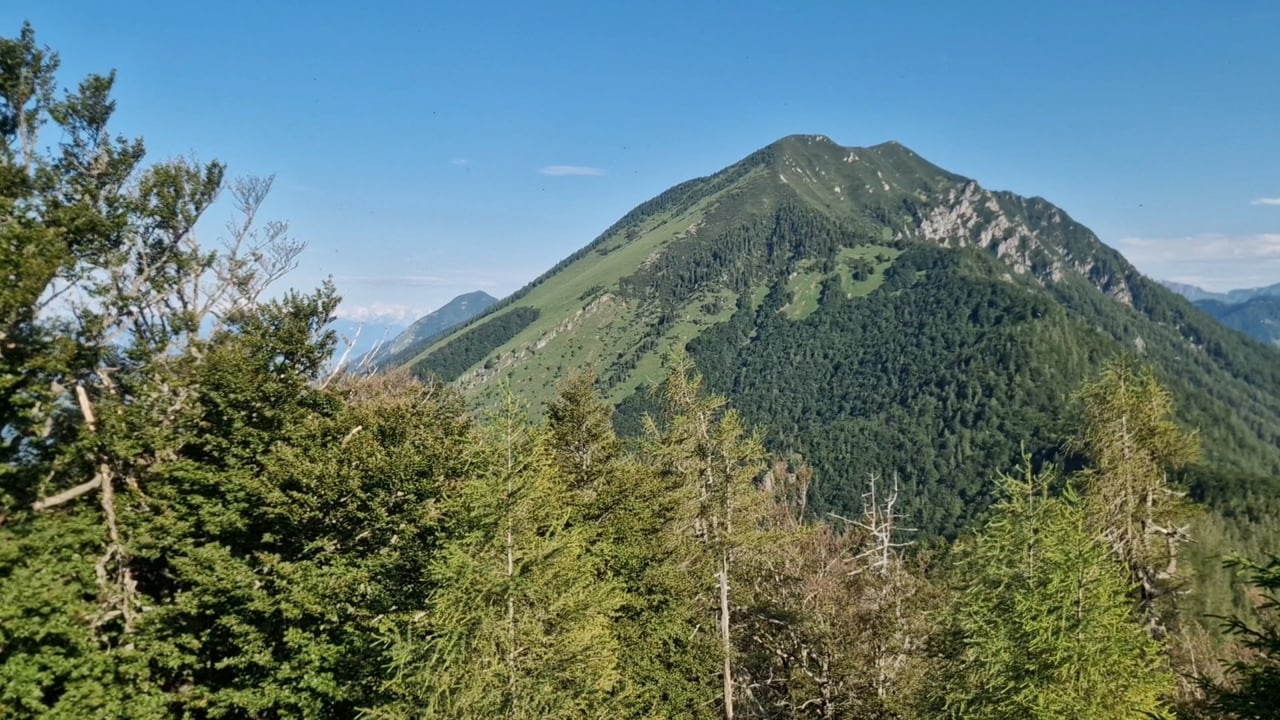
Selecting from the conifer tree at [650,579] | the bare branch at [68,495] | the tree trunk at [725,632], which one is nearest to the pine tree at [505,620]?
the conifer tree at [650,579]

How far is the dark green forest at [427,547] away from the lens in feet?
47.9

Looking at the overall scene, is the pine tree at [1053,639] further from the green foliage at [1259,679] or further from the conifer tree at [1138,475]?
the conifer tree at [1138,475]

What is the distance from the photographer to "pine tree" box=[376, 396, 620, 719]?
559 inches

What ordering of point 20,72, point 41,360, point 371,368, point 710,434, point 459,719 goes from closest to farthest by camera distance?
point 459,719 < point 41,360 < point 710,434 < point 20,72 < point 371,368

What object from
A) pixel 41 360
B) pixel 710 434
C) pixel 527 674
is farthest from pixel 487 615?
pixel 41 360

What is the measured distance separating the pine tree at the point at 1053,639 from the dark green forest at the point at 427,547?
0.07 meters

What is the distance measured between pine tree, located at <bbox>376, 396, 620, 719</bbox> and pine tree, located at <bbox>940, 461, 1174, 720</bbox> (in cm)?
888

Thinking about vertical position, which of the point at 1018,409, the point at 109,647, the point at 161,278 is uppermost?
the point at 161,278

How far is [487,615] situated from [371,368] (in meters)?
27.3

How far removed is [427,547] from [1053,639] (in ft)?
57.6

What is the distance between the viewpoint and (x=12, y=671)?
1523cm

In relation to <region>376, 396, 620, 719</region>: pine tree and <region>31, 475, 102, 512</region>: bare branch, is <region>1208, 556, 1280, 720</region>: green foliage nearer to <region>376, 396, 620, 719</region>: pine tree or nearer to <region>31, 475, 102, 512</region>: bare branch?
<region>376, 396, 620, 719</region>: pine tree

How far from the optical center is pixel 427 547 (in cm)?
2106

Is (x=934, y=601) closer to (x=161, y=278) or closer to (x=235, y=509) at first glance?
(x=235, y=509)
